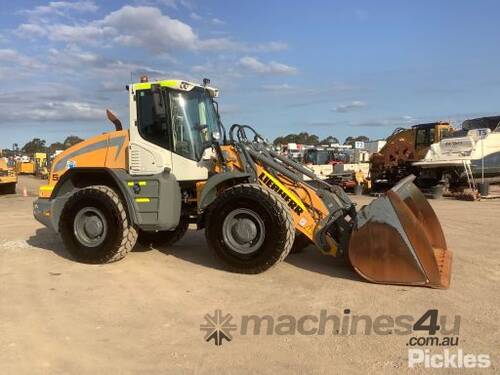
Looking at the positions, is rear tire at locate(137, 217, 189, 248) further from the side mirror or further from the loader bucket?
the loader bucket

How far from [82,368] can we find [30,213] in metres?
12.4

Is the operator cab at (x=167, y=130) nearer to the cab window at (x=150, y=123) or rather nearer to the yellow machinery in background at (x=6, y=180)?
the cab window at (x=150, y=123)

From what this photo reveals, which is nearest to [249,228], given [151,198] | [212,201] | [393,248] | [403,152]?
[212,201]

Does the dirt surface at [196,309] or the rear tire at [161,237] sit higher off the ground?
the rear tire at [161,237]

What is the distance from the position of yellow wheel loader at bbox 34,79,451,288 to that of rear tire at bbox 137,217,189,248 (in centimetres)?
65

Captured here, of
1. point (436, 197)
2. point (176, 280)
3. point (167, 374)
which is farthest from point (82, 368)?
point (436, 197)

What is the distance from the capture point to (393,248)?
580 centimetres

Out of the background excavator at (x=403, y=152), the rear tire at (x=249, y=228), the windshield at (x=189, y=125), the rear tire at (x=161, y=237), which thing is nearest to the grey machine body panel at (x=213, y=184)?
the rear tire at (x=249, y=228)

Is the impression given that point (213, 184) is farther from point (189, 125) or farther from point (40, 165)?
point (40, 165)

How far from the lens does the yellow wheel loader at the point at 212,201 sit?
6.00m

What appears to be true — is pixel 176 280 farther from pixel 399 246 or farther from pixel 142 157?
pixel 399 246

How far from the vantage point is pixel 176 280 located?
6633 millimetres

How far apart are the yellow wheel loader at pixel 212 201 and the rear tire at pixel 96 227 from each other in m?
0.01

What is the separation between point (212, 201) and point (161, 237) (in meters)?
2.13
